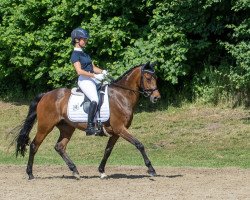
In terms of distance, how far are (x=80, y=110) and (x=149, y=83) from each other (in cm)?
139

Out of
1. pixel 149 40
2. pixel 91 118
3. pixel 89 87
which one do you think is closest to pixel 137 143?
pixel 91 118

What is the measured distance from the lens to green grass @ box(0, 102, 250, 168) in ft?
61.2

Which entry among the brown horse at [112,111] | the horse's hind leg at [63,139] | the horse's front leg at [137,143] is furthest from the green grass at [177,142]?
the horse's front leg at [137,143]

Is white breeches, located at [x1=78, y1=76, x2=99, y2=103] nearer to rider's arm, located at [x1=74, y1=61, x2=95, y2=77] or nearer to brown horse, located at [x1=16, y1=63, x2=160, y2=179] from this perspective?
rider's arm, located at [x1=74, y1=61, x2=95, y2=77]

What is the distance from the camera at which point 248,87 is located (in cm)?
2289

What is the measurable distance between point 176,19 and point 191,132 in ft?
12.7

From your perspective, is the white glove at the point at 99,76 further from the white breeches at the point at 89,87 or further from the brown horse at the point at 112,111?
the brown horse at the point at 112,111

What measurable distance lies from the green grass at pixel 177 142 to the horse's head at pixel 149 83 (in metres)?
3.62

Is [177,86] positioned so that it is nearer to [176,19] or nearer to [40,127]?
[176,19]

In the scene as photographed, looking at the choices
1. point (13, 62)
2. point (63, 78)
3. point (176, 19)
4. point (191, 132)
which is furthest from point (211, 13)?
point (13, 62)

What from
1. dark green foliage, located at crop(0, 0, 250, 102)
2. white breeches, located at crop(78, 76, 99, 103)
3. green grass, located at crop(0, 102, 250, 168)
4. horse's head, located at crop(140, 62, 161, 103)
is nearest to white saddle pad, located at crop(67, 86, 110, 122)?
white breeches, located at crop(78, 76, 99, 103)

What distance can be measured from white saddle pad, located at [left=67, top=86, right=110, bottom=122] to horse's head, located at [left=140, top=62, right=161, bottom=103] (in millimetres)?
742

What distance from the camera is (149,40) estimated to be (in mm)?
23844

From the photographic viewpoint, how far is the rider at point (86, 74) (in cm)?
1388
